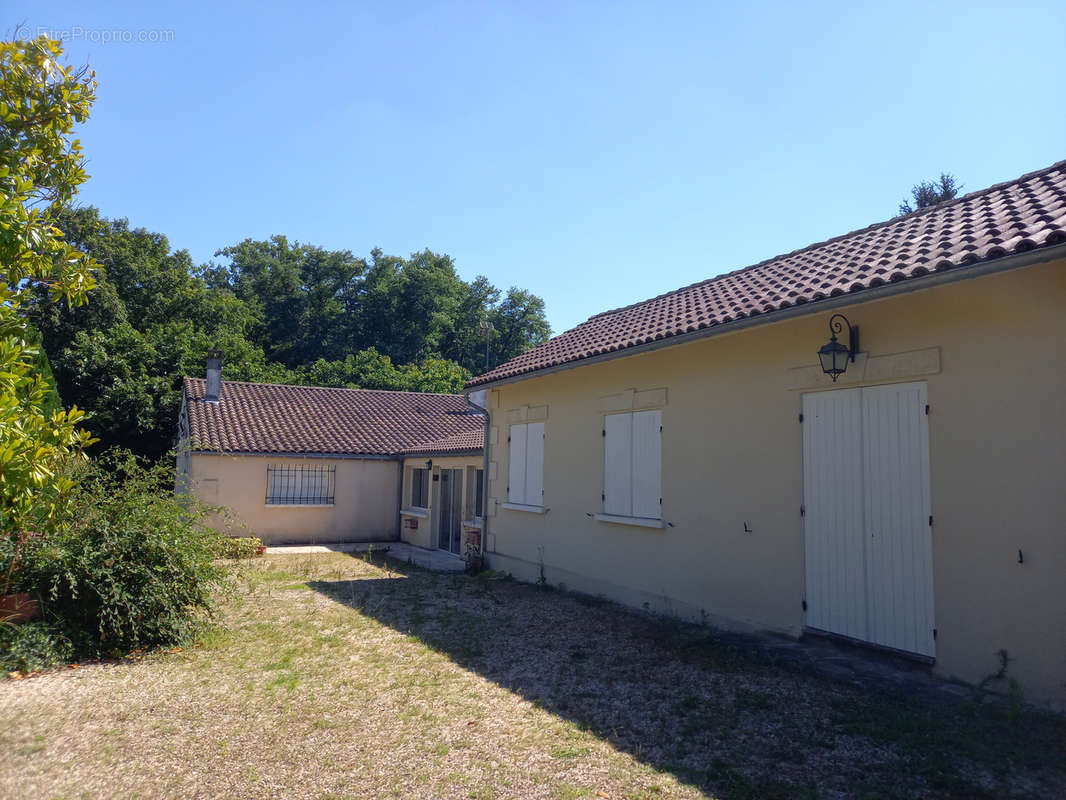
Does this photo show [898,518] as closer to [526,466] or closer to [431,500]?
[526,466]

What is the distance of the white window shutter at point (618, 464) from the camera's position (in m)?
9.12

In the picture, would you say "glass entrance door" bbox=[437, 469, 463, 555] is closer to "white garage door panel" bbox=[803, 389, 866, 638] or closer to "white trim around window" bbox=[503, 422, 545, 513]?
"white trim around window" bbox=[503, 422, 545, 513]

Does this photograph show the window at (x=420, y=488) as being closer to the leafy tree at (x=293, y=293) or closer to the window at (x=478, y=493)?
the window at (x=478, y=493)

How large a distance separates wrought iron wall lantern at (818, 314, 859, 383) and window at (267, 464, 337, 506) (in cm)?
1509

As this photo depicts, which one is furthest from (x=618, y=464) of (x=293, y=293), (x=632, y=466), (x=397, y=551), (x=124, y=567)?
(x=293, y=293)

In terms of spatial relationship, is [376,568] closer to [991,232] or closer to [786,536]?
[786,536]

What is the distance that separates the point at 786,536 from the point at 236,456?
14.7 m

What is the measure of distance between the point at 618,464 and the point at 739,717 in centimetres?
457

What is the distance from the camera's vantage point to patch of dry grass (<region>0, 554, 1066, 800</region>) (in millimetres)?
3994

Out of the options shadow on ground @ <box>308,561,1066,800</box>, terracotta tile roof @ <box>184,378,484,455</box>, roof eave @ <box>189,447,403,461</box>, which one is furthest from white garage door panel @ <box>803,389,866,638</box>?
roof eave @ <box>189,447,403,461</box>

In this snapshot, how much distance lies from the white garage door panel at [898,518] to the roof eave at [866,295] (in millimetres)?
882

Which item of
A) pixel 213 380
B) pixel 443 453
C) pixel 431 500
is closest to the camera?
pixel 443 453

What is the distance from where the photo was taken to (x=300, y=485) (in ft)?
60.5

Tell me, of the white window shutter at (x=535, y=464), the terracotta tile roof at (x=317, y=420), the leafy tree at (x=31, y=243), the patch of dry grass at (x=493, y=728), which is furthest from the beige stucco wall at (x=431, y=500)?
the leafy tree at (x=31, y=243)
